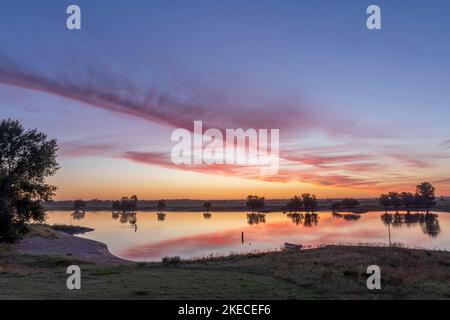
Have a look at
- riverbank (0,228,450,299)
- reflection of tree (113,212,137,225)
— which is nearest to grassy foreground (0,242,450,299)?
riverbank (0,228,450,299)

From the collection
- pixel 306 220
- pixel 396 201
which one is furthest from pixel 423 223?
pixel 396 201

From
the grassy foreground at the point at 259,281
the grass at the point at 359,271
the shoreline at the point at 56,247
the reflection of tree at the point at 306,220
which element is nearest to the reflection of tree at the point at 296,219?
the reflection of tree at the point at 306,220

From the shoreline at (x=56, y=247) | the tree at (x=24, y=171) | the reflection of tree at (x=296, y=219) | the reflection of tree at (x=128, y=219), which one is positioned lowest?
the reflection of tree at (x=128, y=219)

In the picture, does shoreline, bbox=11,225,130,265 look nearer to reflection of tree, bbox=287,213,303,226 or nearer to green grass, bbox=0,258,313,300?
green grass, bbox=0,258,313,300

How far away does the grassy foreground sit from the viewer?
60.2ft

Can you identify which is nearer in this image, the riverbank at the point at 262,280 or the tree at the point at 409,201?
the riverbank at the point at 262,280

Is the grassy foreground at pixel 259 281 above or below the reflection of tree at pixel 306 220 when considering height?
above

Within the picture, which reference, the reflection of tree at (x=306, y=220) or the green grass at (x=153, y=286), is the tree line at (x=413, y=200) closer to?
the reflection of tree at (x=306, y=220)

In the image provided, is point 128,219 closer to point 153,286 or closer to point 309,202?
point 309,202

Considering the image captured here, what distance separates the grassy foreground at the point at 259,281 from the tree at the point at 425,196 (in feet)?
546

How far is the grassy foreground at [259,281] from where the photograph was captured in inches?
722

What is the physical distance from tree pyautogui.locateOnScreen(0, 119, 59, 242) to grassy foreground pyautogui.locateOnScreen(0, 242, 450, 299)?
12.1m
